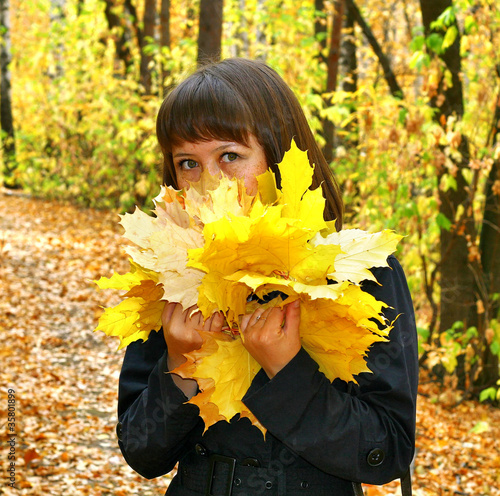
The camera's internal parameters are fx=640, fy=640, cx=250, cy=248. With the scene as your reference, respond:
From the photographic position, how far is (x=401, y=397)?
1509mm

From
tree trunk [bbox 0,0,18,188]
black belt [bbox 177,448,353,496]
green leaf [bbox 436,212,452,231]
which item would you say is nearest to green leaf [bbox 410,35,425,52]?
green leaf [bbox 436,212,452,231]

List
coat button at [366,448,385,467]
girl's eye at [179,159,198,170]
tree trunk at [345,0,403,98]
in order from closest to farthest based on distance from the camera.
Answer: coat button at [366,448,385,467] → girl's eye at [179,159,198,170] → tree trunk at [345,0,403,98]

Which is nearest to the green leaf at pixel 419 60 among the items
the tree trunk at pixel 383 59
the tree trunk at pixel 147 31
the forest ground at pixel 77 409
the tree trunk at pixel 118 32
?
the tree trunk at pixel 383 59

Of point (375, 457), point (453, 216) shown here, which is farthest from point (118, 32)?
point (375, 457)

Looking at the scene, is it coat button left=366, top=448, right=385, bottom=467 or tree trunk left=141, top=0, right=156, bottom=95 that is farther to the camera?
tree trunk left=141, top=0, right=156, bottom=95

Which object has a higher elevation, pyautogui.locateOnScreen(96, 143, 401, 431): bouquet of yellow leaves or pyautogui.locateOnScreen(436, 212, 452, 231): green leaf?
pyautogui.locateOnScreen(96, 143, 401, 431): bouquet of yellow leaves

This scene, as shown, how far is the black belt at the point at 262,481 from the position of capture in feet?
5.07

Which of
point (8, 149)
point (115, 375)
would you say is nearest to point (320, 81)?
point (115, 375)

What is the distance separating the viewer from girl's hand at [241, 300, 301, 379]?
1352 mm

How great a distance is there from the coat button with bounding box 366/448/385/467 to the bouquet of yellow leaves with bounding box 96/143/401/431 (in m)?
0.19

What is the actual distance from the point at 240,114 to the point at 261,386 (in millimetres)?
720

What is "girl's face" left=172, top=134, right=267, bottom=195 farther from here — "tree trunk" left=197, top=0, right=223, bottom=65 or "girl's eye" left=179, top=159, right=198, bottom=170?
"tree trunk" left=197, top=0, right=223, bottom=65

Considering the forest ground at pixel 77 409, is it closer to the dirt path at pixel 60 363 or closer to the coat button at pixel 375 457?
the dirt path at pixel 60 363

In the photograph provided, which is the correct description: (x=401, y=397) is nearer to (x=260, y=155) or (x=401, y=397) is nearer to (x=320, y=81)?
(x=260, y=155)
